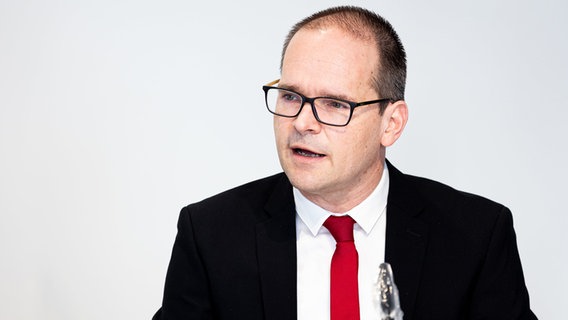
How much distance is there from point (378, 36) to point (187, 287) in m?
0.82

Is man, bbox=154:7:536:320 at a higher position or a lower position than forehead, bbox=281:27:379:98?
lower

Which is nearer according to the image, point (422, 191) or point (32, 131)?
point (422, 191)

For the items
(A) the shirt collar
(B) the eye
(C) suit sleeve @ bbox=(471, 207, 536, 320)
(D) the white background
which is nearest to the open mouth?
(B) the eye

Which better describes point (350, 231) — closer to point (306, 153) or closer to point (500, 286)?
point (306, 153)

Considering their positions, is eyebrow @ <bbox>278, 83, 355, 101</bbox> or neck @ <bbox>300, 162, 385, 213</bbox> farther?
neck @ <bbox>300, 162, 385, 213</bbox>

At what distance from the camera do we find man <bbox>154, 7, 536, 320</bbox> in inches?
78.4

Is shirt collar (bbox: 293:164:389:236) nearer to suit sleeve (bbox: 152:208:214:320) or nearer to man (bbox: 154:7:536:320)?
man (bbox: 154:7:536:320)

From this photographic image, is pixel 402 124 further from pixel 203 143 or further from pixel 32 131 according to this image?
pixel 32 131

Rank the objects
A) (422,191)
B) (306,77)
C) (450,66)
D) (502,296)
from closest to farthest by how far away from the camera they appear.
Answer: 1. (306,77)
2. (502,296)
3. (422,191)
4. (450,66)

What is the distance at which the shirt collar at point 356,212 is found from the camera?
214 centimetres

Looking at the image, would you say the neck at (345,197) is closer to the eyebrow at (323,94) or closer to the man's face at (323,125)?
the man's face at (323,125)

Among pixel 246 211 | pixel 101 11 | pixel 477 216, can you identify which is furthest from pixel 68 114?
pixel 477 216

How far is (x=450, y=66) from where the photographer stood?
285cm

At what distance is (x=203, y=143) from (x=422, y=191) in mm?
923
